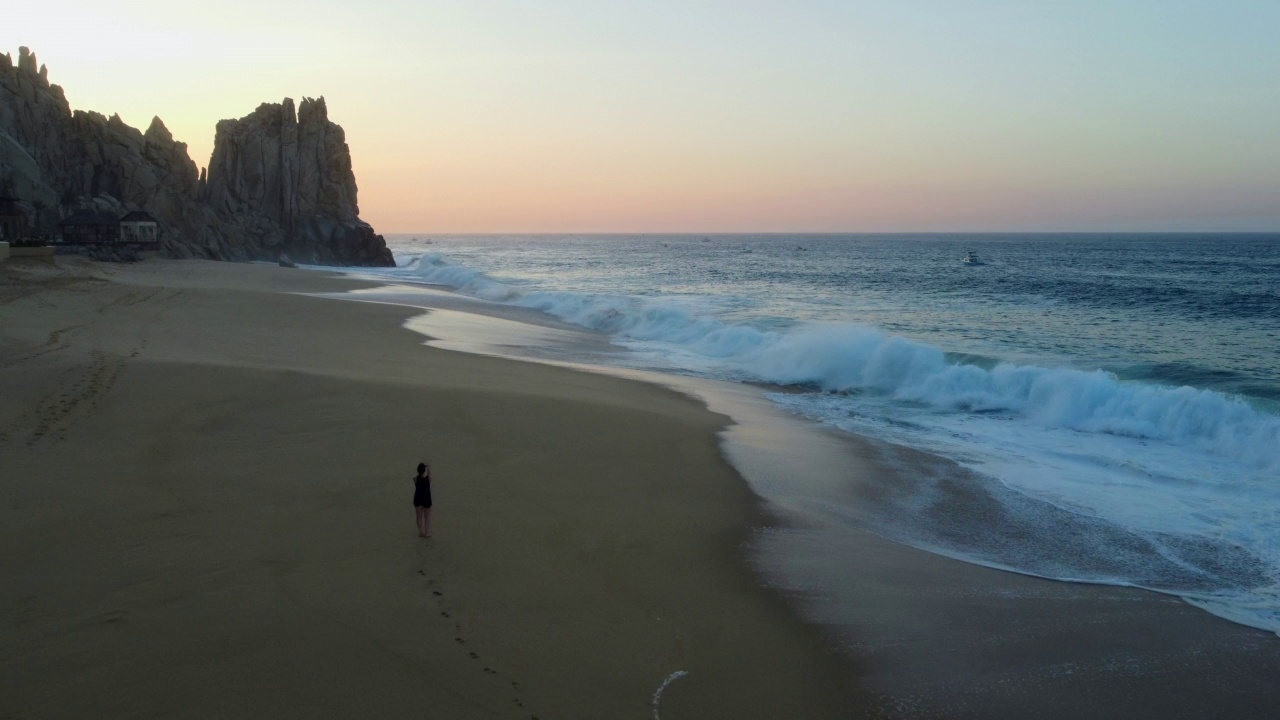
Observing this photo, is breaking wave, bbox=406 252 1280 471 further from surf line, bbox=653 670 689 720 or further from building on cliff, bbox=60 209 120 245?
building on cliff, bbox=60 209 120 245

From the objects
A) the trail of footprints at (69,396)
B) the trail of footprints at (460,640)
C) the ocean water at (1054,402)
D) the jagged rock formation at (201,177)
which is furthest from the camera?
the jagged rock formation at (201,177)

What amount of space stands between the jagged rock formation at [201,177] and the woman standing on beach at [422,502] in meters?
53.8

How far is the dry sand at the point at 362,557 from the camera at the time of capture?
514 centimetres

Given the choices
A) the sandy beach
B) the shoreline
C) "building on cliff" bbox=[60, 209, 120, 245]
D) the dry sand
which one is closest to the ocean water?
the shoreline

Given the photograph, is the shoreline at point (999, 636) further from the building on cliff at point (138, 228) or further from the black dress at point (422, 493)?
the building on cliff at point (138, 228)

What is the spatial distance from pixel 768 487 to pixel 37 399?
970cm

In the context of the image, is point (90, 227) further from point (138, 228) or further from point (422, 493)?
point (422, 493)

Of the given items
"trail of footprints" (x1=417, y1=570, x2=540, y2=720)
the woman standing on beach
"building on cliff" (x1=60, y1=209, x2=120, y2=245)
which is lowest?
"trail of footprints" (x1=417, y1=570, x2=540, y2=720)

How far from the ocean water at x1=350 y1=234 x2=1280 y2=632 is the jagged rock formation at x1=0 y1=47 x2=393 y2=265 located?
114ft

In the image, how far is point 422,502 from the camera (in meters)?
7.36

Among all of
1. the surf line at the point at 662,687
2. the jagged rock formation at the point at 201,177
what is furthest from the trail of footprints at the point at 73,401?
the jagged rock formation at the point at 201,177

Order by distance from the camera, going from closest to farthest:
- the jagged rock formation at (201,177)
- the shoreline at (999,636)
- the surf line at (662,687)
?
the surf line at (662,687), the shoreline at (999,636), the jagged rock formation at (201,177)

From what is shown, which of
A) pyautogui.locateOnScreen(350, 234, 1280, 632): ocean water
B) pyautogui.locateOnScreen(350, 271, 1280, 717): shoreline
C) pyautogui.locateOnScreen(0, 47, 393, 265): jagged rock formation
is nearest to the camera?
pyautogui.locateOnScreen(350, 271, 1280, 717): shoreline

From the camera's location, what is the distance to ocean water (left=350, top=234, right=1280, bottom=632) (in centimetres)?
882
